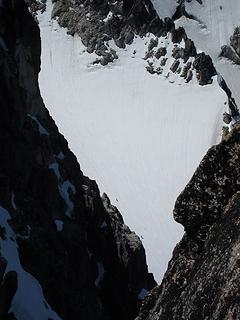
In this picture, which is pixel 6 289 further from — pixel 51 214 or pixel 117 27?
pixel 117 27

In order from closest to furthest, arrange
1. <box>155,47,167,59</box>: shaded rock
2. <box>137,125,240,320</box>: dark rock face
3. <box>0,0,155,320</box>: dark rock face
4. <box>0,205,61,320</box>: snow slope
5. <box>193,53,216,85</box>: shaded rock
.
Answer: <box>137,125,240,320</box>: dark rock face → <box>0,205,61,320</box>: snow slope → <box>0,0,155,320</box>: dark rock face → <box>193,53,216,85</box>: shaded rock → <box>155,47,167,59</box>: shaded rock

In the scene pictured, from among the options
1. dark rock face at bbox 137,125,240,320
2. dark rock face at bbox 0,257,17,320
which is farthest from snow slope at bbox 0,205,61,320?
dark rock face at bbox 137,125,240,320

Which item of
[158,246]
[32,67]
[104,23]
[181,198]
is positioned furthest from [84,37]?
[181,198]

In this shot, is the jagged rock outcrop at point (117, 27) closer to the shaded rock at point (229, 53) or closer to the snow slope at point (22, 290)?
the shaded rock at point (229, 53)

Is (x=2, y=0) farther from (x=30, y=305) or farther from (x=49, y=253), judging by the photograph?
(x=30, y=305)

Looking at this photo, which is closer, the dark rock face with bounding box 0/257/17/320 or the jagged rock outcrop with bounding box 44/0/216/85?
the dark rock face with bounding box 0/257/17/320

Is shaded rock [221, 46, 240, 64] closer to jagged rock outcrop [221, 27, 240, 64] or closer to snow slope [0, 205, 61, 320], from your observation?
jagged rock outcrop [221, 27, 240, 64]
